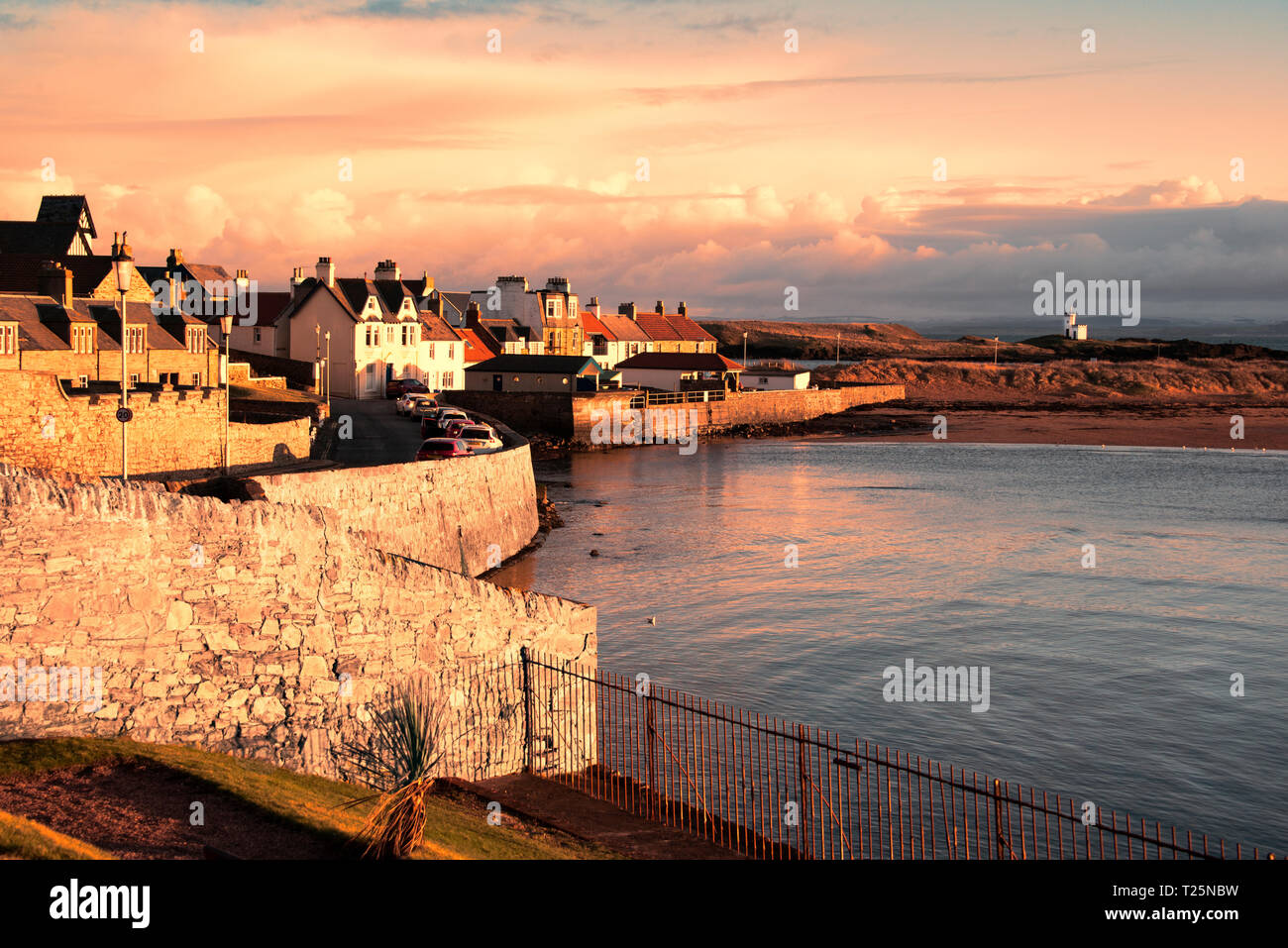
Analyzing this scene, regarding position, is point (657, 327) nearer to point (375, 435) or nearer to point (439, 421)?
point (439, 421)

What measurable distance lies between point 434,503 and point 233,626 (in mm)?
21091

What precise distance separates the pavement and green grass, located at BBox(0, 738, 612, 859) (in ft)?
79.7

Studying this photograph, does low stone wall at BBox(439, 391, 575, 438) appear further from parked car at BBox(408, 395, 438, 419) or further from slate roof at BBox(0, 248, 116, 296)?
slate roof at BBox(0, 248, 116, 296)

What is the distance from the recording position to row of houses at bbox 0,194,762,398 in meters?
48.9

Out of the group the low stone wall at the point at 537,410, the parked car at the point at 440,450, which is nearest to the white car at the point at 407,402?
the low stone wall at the point at 537,410

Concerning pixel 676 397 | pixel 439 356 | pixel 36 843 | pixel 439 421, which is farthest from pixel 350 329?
pixel 36 843

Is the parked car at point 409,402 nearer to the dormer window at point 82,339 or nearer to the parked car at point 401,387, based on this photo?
the parked car at point 401,387

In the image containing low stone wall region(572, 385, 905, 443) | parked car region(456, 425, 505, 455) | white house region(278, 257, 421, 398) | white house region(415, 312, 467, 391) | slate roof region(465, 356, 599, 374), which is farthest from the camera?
white house region(415, 312, 467, 391)

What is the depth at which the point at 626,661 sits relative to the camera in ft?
85.7

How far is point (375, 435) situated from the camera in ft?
181

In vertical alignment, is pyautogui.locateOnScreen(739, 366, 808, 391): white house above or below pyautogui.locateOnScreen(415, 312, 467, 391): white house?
below

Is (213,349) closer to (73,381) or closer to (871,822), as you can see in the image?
(73,381)

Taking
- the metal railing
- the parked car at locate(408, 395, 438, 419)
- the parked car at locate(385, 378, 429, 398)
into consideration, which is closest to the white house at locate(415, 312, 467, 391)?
the parked car at locate(385, 378, 429, 398)
